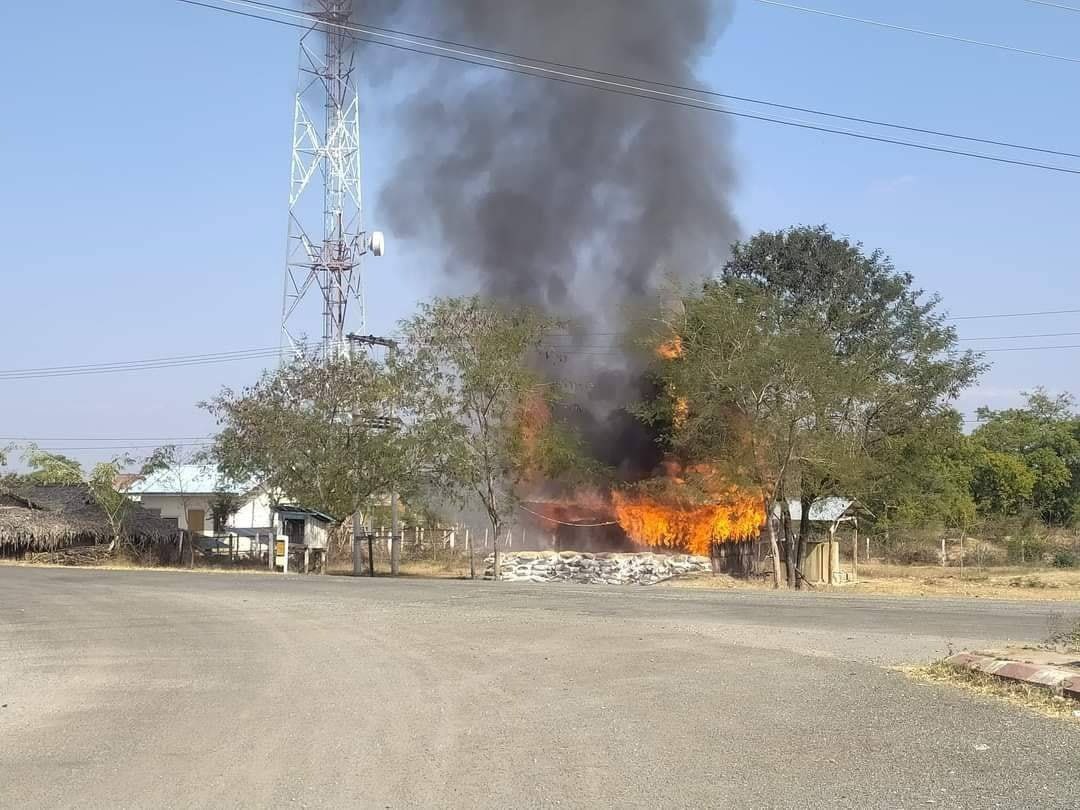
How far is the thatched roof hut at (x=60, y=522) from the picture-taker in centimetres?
3847

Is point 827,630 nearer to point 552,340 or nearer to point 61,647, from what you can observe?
point 61,647

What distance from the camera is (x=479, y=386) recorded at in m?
33.7

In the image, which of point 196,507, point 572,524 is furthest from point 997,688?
point 196,507

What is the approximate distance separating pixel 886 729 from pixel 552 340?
29.8 metres

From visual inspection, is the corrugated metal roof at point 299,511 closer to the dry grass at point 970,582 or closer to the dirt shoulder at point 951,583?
the dirt shoulder at point 951,583

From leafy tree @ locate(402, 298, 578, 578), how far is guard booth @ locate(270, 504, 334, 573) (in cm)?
530

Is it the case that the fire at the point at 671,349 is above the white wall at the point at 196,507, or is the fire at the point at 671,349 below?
above

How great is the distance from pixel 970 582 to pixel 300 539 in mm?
23467

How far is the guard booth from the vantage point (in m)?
34.9

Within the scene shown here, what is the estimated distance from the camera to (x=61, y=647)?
538 inches

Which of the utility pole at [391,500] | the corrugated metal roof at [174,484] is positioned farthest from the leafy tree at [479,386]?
the corrugated metal roof at [174,484]

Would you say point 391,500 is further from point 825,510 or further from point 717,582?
point 825,510

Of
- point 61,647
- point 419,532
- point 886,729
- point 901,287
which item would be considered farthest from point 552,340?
point 886,729

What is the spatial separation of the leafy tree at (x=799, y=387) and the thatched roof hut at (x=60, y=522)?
20995 mm
